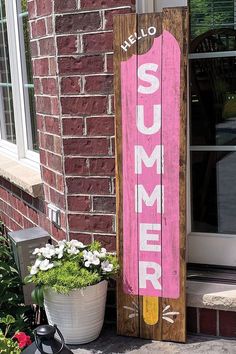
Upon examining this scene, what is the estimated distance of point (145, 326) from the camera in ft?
8.96

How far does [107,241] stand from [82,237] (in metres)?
0.15

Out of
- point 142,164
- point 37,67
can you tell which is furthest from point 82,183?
point 37,67

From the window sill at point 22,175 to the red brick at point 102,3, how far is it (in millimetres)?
1192

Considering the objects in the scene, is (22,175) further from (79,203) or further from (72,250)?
(72,250)

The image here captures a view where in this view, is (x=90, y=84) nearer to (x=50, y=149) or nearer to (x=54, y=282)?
(x=50, y=149)

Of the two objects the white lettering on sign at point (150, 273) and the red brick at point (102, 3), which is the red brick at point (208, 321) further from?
the red brick at point (102, 3)

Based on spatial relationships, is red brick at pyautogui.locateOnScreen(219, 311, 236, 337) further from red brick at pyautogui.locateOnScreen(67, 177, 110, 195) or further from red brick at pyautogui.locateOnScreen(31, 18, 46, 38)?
red brick at pyautogui.locateOnScreen(31, 18, 46, 38)

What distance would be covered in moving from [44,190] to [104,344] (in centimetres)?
104

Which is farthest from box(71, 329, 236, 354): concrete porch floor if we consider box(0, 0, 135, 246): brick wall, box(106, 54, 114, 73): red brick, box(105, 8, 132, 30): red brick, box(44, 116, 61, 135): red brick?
box(105, 8, 132, 30): red brick

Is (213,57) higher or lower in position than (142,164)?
higher

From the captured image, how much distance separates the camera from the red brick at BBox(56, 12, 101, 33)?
2678mm

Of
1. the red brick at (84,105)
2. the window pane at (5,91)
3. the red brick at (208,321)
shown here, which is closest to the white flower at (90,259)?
the red brick at (208,321)

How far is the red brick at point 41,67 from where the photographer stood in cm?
297

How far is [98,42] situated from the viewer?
8.82 feet
